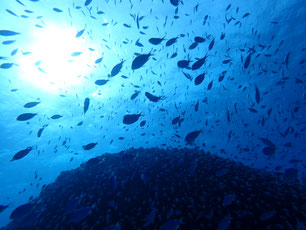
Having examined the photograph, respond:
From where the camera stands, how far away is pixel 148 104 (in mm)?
30141

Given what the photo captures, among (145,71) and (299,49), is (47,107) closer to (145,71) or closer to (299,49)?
(145,71)

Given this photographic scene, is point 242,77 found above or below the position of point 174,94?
above

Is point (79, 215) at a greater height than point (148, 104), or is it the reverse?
point (79, 215)

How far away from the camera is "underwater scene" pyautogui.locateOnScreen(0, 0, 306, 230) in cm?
579

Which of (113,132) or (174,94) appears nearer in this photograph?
(174,94)

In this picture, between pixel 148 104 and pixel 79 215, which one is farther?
pixel 148 104

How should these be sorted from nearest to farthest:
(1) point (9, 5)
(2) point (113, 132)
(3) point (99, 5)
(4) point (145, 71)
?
(1) point (9, 5)
(3) point (99, 5)
(4) point (145, 71)
(2) point (113, 132)

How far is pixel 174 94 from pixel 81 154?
31.1 meters

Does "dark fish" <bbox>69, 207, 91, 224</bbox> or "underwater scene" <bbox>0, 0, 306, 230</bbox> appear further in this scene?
"underwater scene" <bbox>0, 0, 306, 230</bbox>

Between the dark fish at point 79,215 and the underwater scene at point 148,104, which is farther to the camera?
the underwater scene at point 148,104

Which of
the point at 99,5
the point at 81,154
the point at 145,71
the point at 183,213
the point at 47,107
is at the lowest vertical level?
the point at 81,154

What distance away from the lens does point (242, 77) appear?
28156mm

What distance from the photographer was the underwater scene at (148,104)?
19.0ft

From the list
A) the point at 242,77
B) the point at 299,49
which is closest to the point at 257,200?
the point at 242,77
